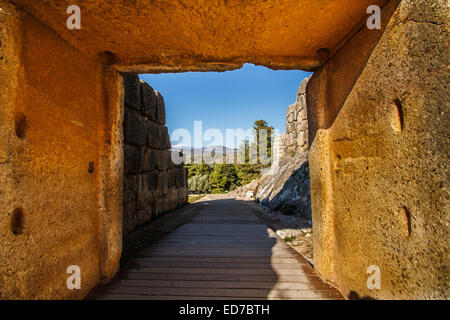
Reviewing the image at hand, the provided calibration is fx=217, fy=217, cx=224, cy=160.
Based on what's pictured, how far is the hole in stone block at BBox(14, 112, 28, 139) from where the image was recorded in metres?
1.35

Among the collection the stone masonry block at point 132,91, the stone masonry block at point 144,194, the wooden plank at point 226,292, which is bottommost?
the wooden plank at point 226,292

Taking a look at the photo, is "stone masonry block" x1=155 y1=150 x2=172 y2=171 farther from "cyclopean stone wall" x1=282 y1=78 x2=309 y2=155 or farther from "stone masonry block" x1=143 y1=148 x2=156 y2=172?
"cyclopean stone wall" x1=282 y1=78 x2=309 y2=155

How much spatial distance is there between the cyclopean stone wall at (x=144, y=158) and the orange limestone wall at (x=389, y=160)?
10.3 feet

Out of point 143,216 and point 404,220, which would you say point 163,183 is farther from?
point 404,220

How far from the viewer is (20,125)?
1.38m

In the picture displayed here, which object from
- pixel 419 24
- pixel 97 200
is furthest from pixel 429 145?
pixel 97 200

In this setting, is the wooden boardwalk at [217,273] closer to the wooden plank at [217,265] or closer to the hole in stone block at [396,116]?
the wooden plank at [217,265]

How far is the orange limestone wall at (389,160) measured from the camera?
105 centimetres

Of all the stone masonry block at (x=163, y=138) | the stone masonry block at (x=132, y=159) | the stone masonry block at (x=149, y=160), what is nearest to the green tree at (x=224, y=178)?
the stone masonry block at (x=163, y=138)

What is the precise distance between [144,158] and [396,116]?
426 cm

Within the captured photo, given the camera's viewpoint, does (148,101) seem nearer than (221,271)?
No

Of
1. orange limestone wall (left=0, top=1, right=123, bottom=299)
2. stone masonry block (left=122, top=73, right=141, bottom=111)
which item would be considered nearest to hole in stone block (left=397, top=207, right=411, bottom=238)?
orange limestone wall (left=0, top=1, right=123, bottom=299)

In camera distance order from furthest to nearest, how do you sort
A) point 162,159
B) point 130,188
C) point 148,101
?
point 162,159 < point 148,101 < point 130,188

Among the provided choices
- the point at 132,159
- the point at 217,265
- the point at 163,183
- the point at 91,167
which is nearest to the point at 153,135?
the point at 132,159
